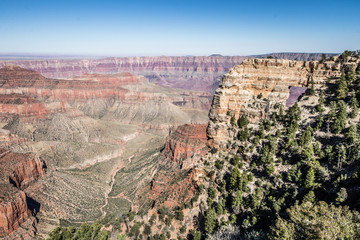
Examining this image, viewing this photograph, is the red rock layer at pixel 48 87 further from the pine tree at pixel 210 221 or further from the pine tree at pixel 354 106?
the pine tree at pixel 354 106

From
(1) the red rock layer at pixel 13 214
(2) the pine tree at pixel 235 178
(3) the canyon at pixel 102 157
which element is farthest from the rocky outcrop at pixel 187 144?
(1) the red rock layer at pixel 13 214

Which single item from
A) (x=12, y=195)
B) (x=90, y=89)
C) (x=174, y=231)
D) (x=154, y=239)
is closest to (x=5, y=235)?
(x=12, y=195)

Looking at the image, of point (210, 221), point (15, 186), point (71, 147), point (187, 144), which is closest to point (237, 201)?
point (210, 221)

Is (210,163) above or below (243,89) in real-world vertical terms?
below

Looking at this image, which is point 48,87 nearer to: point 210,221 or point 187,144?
point 187,144

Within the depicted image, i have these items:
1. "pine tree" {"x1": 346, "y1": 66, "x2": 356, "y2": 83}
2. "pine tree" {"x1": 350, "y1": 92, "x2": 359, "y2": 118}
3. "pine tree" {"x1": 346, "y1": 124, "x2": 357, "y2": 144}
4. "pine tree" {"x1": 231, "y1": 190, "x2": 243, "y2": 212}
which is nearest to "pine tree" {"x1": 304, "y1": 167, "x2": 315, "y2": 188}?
"pine tree" {"x1": 346, "y1": 124, "x2": 357, "y2": 144}

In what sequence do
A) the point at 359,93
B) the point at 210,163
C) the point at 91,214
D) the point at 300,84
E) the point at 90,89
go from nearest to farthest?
the point at 359,93 < the point at 210,163 < the point at 300,84 < the point at 91,214 < the point at 90,89

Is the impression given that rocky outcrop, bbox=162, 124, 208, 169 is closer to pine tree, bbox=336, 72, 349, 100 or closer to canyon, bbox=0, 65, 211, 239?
canyon, bbox=0, 65, 211, 239

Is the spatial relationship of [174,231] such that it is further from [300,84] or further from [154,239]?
[300,84]
